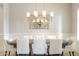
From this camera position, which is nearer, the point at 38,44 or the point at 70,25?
the point at 38,44

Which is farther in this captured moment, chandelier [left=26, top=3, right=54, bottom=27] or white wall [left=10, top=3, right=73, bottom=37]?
white wall [left=10, top=3, right=73, bottom=37]

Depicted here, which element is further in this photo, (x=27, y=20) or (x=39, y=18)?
(x=27, y=20)

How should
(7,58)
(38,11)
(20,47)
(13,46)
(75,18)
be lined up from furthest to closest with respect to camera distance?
(38,11), (75,18), (13,46), (20,47), (7,58)

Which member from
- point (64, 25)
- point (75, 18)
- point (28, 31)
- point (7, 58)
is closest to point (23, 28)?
point (28, 31)

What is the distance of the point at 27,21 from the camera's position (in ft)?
23.7

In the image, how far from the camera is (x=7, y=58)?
1338 millimetres

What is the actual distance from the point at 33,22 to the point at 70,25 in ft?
6.39

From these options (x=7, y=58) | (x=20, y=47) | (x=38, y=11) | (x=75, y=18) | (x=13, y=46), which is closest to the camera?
(x=7, y=58)

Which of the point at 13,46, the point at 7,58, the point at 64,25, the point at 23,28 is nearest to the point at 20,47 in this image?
the point at 13,46

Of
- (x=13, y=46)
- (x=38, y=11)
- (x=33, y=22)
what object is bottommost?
(x=13, y=46)

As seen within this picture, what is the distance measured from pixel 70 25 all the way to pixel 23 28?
2480 mm

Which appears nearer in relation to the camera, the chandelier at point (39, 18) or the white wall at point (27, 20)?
the chandelier at point (39, 18)

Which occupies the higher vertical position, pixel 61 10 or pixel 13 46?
pixel 61 10

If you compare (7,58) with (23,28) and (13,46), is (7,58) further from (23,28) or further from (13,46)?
(23,28)
